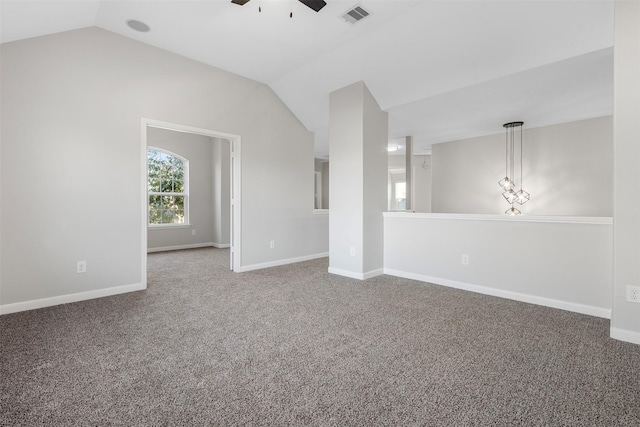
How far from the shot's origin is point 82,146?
3.18m

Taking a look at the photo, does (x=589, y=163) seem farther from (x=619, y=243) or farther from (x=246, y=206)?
(x=246, y=206)

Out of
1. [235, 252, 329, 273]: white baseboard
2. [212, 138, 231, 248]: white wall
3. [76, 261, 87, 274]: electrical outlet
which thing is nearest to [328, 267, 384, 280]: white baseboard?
[235, 252, 329, 273]: white baseboard

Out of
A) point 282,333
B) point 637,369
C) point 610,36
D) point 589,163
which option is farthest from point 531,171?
point 282,333

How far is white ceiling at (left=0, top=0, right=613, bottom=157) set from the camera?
8.91 ft

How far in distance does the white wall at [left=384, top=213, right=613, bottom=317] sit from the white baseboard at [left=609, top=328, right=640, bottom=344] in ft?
1.70

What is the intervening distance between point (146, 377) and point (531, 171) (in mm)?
6265

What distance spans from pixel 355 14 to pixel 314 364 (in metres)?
3.20

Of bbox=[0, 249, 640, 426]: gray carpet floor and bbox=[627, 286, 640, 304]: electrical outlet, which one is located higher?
bbox=[627, 286, 640, 304]: electrical outlet

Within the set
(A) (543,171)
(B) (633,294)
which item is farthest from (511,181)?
(B) (633,294)

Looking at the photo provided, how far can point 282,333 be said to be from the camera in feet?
7.79

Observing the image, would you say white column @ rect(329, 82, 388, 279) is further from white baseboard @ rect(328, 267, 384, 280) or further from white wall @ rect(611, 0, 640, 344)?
white wall @ rect(611, 0, 640, 344)

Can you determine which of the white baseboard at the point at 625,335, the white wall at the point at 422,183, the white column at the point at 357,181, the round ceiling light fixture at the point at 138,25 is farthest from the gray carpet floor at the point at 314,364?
the white wall at the point at 422,183

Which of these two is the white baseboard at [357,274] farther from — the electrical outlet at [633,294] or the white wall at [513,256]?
the electrical outlet at [633,294]

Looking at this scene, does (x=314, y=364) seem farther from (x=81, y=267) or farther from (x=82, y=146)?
(x=82, y=146)
